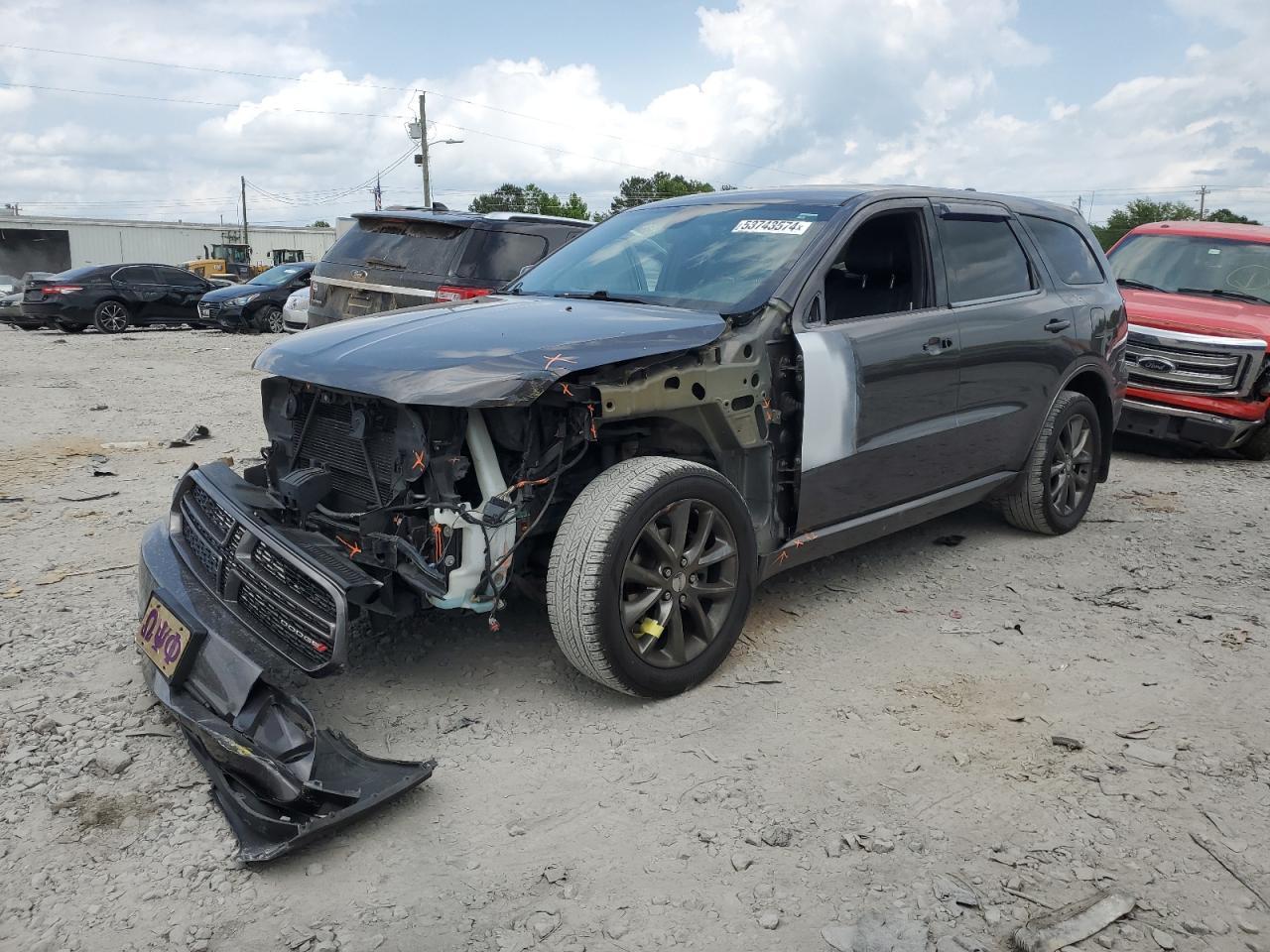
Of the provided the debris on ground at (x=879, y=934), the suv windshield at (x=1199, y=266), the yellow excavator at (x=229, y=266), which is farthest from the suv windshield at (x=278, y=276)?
the yellow excavator at (x=229, y=266)

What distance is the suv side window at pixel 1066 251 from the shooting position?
17.5ft

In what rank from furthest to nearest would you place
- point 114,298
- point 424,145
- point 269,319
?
point 424,145 → point 269,319 → point 114,298

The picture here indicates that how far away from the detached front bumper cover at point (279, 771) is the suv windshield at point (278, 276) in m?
17.4

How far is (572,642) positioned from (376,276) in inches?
230

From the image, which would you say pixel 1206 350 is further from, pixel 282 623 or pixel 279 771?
pixel 279 771

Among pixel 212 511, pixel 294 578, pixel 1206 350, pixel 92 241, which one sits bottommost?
pixel 294 578

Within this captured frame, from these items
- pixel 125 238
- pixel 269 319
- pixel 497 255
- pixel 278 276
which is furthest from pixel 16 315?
pixel 125 238

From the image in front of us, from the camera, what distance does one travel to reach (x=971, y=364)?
15.1ft

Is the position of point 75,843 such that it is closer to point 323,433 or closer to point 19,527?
point 323,433

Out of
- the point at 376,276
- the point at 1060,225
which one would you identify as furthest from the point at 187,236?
the point at 1060,225

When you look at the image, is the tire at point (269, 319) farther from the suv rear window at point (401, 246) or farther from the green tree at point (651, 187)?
the green tree at point (651, 187)

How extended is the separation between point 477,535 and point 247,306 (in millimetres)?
16559

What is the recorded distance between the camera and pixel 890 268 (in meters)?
4.57

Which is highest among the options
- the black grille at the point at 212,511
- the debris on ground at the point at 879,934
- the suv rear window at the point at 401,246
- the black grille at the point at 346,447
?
the suv rear window at the point at 401,246
